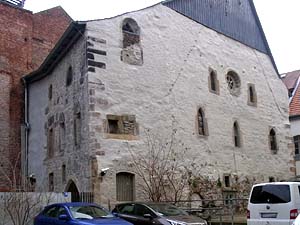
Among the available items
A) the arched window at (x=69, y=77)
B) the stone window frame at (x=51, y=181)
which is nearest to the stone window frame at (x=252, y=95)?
the arched window at (x=69, y=77)

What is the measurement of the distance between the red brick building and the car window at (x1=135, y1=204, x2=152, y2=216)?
10377 millimetres

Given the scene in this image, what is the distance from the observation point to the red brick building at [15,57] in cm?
2517

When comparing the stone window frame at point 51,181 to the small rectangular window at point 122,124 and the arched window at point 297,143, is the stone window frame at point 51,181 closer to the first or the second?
the small rectangular window at point 122,124

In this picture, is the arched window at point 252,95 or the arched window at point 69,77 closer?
the arched window at point 69,77

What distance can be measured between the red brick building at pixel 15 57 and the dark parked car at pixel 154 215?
397 inches

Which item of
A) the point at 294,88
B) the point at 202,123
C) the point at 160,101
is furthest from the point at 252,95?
the point at 294,88

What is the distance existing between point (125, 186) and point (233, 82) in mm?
10583

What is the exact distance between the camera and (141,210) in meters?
15.1

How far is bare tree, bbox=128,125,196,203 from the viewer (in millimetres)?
20359

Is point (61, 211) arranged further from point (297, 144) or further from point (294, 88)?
point (294, 88)

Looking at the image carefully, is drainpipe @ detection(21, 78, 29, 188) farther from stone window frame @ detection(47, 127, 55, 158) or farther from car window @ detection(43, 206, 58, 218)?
car window @ detection(43, 206, 58, 218)

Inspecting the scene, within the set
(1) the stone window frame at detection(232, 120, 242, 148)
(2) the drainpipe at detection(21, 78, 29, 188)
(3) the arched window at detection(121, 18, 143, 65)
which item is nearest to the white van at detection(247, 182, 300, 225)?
(3) the arched window at detection(121, 18, 143, 65)

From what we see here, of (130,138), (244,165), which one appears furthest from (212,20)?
(130,138)

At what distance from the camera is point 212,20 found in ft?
87.0
